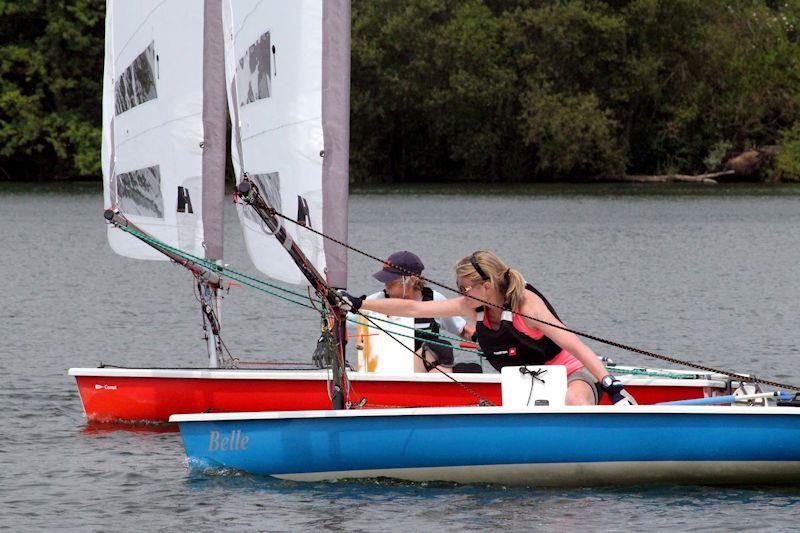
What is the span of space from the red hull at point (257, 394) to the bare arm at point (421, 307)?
1573 mm

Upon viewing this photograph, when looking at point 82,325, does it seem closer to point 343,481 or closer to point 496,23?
point 343,481

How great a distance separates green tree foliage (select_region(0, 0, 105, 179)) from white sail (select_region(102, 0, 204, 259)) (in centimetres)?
5433

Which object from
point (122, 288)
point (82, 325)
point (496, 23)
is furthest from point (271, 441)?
point (496, 23)

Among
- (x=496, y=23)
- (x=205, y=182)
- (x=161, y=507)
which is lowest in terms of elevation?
(x=161, y=507)

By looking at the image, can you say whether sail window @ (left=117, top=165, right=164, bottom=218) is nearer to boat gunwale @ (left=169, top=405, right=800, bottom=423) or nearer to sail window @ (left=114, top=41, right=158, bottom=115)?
sail window @ (left=114, top=41, right=158, bottom=115)

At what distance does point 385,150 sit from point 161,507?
204 feet

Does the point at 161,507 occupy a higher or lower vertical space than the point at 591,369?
lower

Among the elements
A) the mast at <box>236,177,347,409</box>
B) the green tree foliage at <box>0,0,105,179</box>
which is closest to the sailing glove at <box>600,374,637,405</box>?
the mast at <box>236,177,347,409</box>

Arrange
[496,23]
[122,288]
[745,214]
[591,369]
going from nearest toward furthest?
[591,369] < [122,288] < [745,214] < [496,23]

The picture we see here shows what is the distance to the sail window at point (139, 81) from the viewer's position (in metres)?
13.7

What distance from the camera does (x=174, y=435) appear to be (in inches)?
508

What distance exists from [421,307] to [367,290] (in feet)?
50.4

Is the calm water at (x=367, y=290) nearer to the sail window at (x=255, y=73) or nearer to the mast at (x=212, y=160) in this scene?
the mast at (x=212, y=160)

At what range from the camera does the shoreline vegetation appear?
218ft
